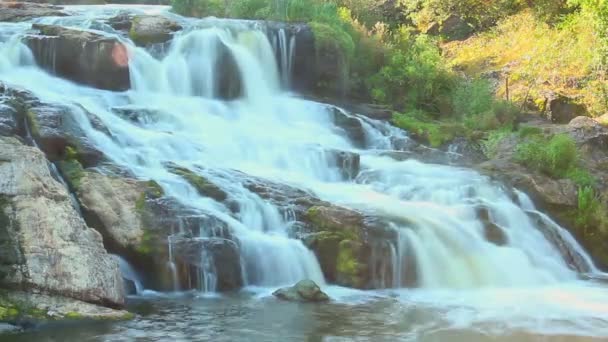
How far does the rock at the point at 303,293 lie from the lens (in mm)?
9656

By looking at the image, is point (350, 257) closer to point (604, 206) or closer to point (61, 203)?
point (61, 203)

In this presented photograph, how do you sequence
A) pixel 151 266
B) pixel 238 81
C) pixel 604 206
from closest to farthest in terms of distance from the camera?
pixel 151 266, pixel 604 206, pixel 238 81

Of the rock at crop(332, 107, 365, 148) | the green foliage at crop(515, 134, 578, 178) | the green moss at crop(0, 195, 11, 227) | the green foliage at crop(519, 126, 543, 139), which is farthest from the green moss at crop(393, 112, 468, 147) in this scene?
the green moss at crop(0, 195, 11, 227)

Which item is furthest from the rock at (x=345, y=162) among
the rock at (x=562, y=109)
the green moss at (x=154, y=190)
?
the rock at (x=562, y=109)

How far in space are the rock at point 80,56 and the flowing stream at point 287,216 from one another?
308 mm

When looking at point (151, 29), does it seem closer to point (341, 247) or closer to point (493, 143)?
point (493, 143)

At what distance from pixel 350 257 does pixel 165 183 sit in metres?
3.29

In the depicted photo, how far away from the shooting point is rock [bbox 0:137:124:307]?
8242mm

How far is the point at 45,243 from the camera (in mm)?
8500

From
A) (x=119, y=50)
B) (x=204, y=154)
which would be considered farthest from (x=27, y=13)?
(x=204, y=154)

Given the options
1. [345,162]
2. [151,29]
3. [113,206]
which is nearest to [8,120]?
[113,206]

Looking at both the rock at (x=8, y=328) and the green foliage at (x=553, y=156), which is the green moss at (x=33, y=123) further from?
the green foliage at (x=553, y=156)

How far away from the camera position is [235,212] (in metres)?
11.3

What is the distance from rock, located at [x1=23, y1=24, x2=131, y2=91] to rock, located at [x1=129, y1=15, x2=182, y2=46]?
63.0 inches
